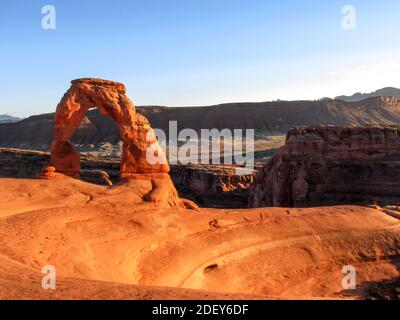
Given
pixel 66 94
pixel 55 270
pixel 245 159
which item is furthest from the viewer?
pixel 245 159

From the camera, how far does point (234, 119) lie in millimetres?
90750

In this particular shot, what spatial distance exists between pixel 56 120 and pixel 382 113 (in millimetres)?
94023

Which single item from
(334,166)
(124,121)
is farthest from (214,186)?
(124,121)

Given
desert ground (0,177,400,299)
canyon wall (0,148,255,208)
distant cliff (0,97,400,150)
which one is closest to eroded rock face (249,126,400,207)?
canyon wall (0,148,255,208)

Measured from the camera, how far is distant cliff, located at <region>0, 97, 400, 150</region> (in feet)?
285

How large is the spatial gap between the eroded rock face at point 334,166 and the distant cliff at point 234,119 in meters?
60.5

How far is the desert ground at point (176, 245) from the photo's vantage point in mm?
8250

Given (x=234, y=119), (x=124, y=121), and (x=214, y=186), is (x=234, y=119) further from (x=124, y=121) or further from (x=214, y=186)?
(x=124, y=121)

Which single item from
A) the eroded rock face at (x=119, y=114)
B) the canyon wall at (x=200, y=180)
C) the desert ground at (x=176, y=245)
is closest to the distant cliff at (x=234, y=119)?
the canyon wall at (x=200, y=180)

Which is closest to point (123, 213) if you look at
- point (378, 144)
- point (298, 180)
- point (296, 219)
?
point (296, 219)

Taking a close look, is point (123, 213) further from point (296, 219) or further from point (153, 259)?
point (296, 219)

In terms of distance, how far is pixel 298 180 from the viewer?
2547 cm

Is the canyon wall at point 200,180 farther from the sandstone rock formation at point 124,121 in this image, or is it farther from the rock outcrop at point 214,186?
the sandstone rock formation at point 124,121

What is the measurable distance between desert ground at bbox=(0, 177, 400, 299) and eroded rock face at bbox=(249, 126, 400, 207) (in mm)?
9158
